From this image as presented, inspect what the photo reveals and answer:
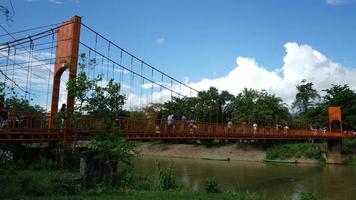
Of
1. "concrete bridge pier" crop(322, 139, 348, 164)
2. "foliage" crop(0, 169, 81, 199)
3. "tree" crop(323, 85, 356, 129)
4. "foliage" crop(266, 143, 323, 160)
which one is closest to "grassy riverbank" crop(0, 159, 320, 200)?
"foliage" crop(0, 169, 81, 199)

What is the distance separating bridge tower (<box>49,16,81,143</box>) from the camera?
63.4 ft

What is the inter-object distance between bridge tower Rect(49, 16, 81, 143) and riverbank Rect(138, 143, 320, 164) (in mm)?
29488

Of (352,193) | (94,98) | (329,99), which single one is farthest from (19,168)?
(329,99)

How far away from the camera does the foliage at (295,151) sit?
45.8m

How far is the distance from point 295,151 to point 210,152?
995cm

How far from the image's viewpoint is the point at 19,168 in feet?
56.3

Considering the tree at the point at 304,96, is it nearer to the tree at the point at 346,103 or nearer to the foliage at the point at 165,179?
the tree at the point at 346,103

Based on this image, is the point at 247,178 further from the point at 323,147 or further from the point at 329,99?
the point at 329,99

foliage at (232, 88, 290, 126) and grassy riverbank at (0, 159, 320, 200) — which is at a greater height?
foliage at (232, 88, 290, 126)

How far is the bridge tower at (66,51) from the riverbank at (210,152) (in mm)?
29488

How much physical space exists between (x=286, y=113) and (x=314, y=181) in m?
29.5

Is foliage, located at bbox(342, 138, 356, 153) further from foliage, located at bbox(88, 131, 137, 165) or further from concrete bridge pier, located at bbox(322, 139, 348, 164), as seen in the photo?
foliage, located at bbox(88, 131, 137, 165)

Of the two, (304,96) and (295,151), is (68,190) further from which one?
(304,96)

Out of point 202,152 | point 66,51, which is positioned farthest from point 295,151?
point 66,51
